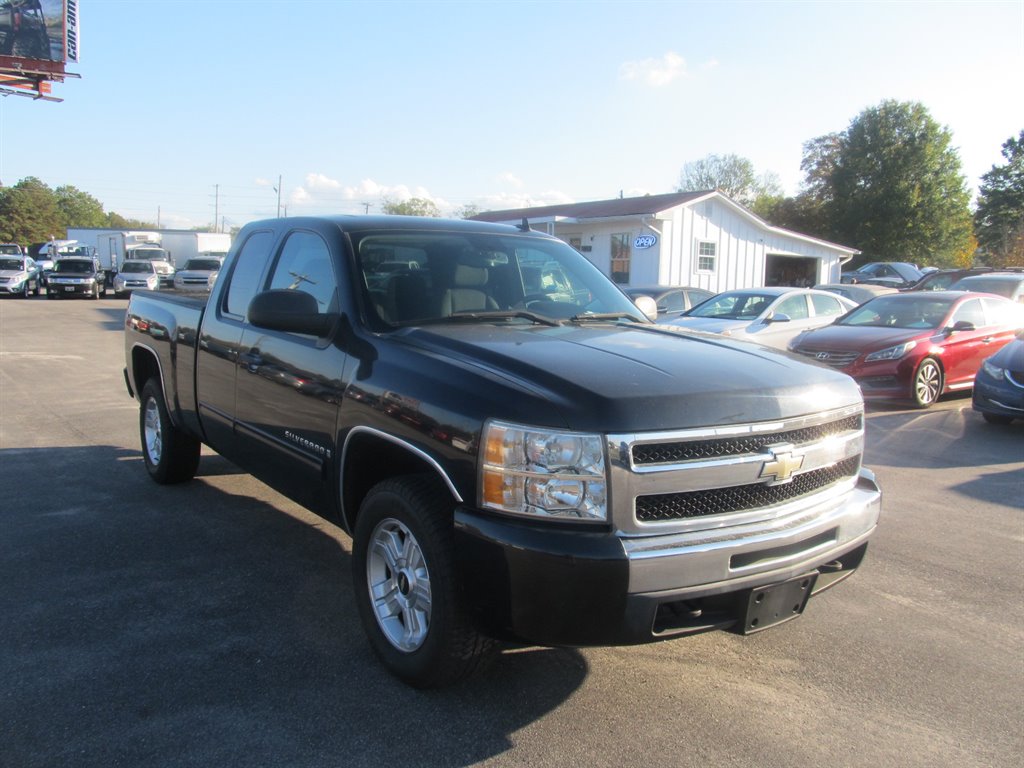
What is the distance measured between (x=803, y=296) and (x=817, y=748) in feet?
39.7

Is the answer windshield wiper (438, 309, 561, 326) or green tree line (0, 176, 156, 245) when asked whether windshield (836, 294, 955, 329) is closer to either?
windshield wiper (438, 309, 561, 326)

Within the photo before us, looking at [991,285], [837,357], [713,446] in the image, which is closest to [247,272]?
[713,446]

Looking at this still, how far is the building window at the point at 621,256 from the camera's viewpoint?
27217 mm

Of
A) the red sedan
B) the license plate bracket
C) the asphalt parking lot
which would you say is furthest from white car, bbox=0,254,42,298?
the license plate bracket

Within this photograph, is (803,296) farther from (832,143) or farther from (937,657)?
(832,143)

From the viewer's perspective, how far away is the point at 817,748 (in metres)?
3.02

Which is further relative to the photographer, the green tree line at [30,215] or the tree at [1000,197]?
the green tree line at [30,215]

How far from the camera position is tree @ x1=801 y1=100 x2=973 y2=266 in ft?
170

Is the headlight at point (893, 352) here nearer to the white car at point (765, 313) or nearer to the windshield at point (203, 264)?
the white car at point (765, 313)

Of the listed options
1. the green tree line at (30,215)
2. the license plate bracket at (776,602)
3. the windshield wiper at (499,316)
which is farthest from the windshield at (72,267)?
the green tree line at (30,215)

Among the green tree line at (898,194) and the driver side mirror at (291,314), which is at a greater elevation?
the green tree line at (898,194)

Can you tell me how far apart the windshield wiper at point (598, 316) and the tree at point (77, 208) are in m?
108

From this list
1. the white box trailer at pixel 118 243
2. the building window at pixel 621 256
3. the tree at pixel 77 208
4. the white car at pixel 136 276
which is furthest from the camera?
the tree at pixel 77 208

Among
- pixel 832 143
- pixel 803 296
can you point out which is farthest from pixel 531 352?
pixel 832 143
